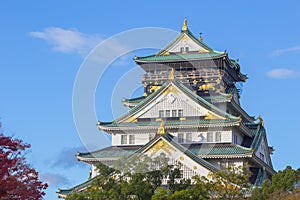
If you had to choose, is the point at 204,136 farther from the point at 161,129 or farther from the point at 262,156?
the point at 262,156

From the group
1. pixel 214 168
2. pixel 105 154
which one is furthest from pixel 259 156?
pixel 105 154

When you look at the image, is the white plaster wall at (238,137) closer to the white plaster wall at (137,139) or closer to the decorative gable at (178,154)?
the decorative gable at (178,154)

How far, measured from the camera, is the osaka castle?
53.1 metres

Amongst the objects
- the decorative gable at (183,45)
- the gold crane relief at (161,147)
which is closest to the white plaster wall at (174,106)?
the gold crane relief at (161,147)

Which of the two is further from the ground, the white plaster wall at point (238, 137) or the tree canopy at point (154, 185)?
the white plaster wall at point (238, 137)

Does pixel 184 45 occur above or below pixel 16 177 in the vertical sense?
above

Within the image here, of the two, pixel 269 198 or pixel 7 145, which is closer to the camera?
pixel 7 145

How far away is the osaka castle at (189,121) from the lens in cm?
5306

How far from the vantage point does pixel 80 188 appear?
52.3 meters

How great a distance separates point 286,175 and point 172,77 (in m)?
17.2

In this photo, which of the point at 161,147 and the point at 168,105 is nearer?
the point at 161,147

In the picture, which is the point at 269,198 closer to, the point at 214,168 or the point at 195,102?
the point at 214,168

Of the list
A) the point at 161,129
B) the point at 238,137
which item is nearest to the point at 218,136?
the point at 238,137

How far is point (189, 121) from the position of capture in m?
56.4
